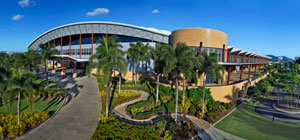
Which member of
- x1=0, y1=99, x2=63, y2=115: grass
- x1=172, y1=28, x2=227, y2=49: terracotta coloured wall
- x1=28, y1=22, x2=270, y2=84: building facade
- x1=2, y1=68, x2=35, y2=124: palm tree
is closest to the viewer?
x1=2, y1=68, x2=35, y2=124: palm tree

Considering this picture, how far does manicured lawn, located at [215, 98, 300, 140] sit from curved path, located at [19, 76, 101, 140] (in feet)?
45.9

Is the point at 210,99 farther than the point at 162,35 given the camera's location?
No

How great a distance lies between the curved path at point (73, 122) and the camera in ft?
39.5

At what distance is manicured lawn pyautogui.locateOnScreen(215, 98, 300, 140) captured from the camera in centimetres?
1477

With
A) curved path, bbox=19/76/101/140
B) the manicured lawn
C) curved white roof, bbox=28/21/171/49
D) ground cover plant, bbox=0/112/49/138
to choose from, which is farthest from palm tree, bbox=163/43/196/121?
curved white roof, bbox=28/21/171/49

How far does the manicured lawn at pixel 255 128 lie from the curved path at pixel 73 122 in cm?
1398

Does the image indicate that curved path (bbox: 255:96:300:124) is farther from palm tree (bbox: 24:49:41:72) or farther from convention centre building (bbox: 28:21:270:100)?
palm tree (bbox: 24:49:41:72)

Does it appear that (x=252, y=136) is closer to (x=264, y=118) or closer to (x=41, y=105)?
(x=264, y=118)

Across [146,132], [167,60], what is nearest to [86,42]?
[167,60]

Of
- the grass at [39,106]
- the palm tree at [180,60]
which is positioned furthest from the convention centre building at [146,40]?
the grass at [39,106]

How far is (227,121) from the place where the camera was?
17.9 m

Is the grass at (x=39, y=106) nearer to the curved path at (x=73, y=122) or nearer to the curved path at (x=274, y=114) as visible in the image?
the curved path at (x=73, y=122)

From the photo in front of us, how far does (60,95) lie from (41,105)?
2.93m

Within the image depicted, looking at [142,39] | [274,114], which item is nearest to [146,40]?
[142,39]
